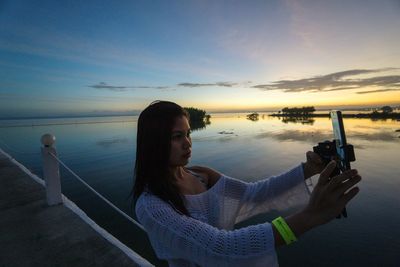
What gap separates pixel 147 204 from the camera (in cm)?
110

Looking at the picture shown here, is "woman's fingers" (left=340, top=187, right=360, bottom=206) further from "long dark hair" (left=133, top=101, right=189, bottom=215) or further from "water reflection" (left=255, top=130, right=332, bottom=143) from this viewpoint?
"water reflection" (left=255, top=130, right=332, bottom=143)

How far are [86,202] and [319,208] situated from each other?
12.6 metres

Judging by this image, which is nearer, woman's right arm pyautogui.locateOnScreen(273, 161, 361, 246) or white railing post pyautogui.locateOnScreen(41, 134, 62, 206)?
woman's right arm pyautogui.locateOnScreen(273, 161, 361, 246)

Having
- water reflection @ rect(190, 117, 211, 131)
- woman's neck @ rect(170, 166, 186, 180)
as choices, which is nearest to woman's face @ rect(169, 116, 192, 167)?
woman's neck @ rect(170, 166, 186, 180)

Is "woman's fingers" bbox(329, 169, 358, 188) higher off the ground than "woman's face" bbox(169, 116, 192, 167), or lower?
lower

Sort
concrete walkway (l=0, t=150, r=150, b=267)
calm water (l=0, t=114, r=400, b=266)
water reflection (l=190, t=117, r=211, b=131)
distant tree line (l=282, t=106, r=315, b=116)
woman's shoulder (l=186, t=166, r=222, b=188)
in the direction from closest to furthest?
woman's shoulder (l=186, t=166, r=222, b=188), concrete walkway (l=0, t=150, r=150, b=267), calm water (l=0, t=114, r=400, b=266), water reflection (l=190, t=117, r=211, b=131), distant tree line (l=282, t=106, r=315, b=116)

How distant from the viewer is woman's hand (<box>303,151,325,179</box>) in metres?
1.35

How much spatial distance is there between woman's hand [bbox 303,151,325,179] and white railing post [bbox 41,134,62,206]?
→ 15.2 feet

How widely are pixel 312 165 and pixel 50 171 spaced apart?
4782mm

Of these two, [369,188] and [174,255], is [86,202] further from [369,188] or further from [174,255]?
[369,188]

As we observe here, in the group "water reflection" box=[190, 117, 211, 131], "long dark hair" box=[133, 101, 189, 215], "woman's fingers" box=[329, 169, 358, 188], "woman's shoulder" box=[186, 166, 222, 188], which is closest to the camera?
"woman's fingers" box=[329, 169, 358, 188]

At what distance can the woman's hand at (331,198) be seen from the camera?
2.61 feet

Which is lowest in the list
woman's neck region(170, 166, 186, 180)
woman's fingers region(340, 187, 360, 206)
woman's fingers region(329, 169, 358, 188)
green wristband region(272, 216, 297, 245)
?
green wristband region(272, 216, 297, 245)

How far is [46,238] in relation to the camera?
3.38 metres
